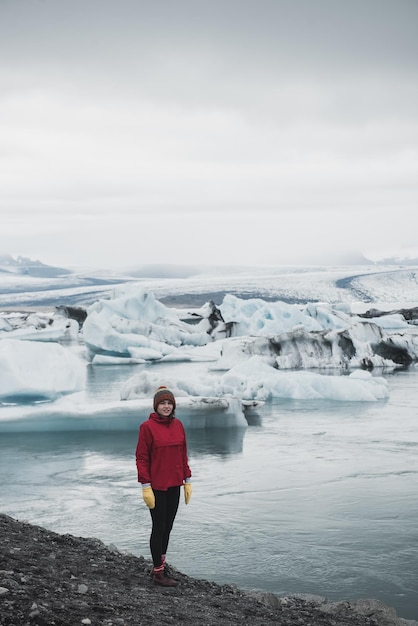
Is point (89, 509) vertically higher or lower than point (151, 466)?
lower

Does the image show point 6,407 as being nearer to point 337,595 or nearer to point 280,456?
point 280,456

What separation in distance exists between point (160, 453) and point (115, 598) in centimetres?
63

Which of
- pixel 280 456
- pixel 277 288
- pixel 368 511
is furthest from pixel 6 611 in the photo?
pixel 277 288

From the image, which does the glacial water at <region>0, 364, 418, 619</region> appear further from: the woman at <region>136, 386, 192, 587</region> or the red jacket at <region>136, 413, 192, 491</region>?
the red jacket at <region>136, 413, 192, 491</region>

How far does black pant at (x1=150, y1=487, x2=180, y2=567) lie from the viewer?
3.38m

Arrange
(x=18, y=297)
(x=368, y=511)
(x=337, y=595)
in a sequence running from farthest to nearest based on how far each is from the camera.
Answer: (x=18, y=297) < (x=368, y=511) < (x=337, y=595)

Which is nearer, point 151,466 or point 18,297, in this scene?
point 151,466

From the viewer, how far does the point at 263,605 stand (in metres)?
3.38

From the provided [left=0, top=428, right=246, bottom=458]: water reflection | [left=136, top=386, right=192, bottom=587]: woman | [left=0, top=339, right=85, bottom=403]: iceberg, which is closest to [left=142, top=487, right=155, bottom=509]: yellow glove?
[left=136, top=386, right=192, bottom=587]: woman

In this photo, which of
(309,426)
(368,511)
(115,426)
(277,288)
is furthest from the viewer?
(277,288)

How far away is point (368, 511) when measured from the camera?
5477 millimetres

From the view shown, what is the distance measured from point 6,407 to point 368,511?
487 cm

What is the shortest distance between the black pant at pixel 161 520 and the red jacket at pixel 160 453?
47mm

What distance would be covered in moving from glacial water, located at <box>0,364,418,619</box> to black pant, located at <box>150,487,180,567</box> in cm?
80
